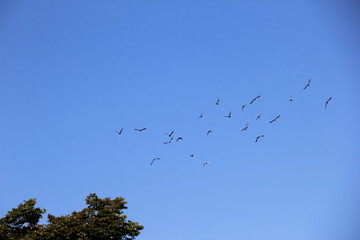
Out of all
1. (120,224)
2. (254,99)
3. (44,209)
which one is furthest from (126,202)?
(254,99)

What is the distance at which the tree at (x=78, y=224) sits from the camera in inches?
1344

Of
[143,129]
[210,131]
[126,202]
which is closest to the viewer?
[143,129]

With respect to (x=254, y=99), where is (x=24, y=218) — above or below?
below

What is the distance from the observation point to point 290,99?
103 ft

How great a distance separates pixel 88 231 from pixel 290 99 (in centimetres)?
2721

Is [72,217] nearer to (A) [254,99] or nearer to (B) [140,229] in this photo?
(B) [140,229]

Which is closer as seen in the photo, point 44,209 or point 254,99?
point 254,99

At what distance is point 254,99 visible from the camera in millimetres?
31078

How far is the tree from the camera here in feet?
112

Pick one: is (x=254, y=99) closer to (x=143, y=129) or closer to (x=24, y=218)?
(x=143, y=129)

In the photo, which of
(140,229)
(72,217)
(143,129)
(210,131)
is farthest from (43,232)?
(210,131)

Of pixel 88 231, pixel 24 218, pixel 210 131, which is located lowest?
pixel 88 231

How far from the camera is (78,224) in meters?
35.6

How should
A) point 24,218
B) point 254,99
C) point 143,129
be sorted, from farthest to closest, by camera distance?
point 24,218 < point 254,99 < point 143,129
